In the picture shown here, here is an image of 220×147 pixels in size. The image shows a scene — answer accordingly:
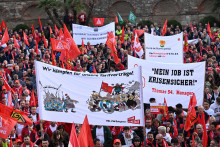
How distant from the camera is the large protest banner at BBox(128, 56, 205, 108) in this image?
1155cm

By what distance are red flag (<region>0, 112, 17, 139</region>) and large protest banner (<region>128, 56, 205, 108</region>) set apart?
3.69 m

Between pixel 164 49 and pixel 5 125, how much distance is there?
7773 mm

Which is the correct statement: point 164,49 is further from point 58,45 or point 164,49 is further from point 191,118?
point 191,118

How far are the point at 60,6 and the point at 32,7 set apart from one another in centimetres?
494

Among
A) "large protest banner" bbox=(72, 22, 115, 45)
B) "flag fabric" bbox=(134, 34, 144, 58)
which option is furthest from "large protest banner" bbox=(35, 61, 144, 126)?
"large protest banner" bbox=(72, 22, 115, 45)

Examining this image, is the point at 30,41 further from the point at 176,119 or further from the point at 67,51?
the point at 176,119

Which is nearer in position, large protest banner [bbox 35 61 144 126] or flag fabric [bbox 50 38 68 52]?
large protest banner [bbox 35 61 144 126]

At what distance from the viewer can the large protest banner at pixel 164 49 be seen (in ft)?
51.6

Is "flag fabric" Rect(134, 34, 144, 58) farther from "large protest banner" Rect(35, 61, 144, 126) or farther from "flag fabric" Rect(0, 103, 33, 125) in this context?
"flag fabric" Rect(0, 103, 33, 125)

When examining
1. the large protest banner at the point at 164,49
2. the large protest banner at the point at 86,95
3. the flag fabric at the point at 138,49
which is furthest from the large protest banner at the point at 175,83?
the flag fabric at the point at 138,49

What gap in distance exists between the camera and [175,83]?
11594 mm

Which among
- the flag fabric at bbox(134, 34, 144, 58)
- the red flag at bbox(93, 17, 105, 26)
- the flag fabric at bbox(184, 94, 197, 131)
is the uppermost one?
the red flag at bbox(93, 17, 105, 26)

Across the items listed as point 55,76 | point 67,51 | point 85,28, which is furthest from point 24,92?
point 85,28

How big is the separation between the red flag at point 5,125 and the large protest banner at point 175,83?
3.69 meters
